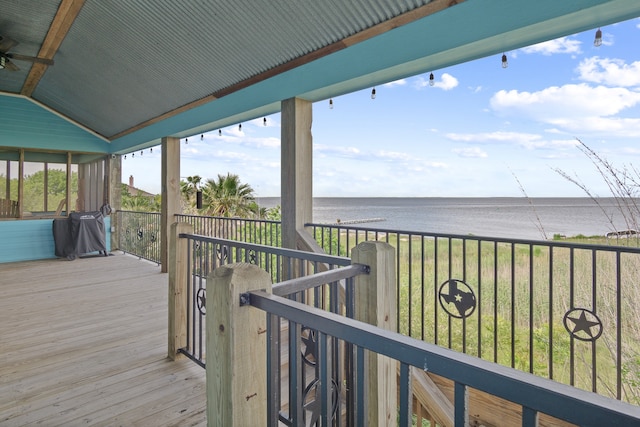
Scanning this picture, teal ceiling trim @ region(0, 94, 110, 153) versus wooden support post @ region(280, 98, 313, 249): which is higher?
teal ceiling trim @ region(0, 94, 110, 153)

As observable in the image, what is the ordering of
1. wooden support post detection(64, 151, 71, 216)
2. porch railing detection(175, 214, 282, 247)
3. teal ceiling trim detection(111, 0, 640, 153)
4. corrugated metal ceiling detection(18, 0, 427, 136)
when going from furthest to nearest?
wooden support post detection(64, 151, 71, 216)
porch railing detection(175, 214, 282, 247)
corrugated metal ceiling detection(18, 0, 427, 136)
teal ceiling trim detection(111, 0, 640, 153)

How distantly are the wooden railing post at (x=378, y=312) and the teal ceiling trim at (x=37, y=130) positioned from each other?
7.70m

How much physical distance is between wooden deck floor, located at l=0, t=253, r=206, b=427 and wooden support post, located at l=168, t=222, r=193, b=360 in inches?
6.1

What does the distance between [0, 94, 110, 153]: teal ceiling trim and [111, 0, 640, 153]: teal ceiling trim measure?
205 inches

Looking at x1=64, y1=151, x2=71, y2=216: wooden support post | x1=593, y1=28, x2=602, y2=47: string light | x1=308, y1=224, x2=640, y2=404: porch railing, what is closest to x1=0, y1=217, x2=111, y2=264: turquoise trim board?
x1=64, y1=151, x2=71, y2=216: wooden support post

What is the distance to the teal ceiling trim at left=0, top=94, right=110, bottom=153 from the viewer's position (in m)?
6.35

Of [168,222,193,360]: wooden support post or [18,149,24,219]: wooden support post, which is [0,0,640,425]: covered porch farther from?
[18,149,24,219]: wooden support post

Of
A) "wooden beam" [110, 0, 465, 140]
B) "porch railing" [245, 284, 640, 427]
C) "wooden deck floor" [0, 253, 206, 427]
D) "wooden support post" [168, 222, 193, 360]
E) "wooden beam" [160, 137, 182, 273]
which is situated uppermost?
"wooden beam" [110, 0, 465, 140]

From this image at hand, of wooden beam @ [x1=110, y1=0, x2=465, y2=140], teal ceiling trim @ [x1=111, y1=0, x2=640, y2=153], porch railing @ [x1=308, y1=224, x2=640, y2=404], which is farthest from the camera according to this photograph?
porch railing @ [x1=308, y1=224, x2=640, y2=404]

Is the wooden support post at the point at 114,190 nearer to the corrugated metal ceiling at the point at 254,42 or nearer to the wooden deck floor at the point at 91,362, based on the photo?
the corrugated metal ceiling at the point at 254,42

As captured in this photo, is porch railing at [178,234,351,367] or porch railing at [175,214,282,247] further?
porch railing at [175,214,282,247]

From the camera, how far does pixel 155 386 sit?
2.27 meters

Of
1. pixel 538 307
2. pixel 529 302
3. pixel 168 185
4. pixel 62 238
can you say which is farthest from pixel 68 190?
pixel 538 307

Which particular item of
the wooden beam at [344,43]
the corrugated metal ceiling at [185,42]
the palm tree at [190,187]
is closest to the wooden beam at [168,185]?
the corrugated metal ceiling at [185,42]
